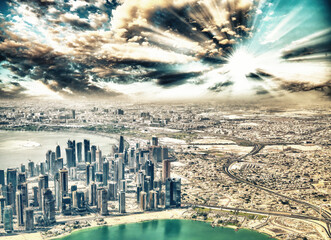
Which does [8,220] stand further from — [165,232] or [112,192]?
[165,232]

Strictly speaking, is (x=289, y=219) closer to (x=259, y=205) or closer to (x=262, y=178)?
(x=259, y=205)

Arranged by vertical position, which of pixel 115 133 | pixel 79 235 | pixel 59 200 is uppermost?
pixel 115 133

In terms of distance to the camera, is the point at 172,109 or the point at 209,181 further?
the point at 172,109

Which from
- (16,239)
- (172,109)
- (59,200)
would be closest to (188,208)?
(59,200)

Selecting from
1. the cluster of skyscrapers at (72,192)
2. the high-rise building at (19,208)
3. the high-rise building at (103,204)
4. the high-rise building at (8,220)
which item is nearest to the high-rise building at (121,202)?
the cluster of skyscrapers at (72,192)

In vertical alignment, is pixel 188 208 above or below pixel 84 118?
below

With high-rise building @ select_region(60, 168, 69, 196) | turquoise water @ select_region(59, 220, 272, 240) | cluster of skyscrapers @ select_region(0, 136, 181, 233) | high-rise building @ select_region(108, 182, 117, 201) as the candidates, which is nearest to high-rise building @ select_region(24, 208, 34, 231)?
cluster of skyscrapers @ select_region(0, 136, 181, 233)

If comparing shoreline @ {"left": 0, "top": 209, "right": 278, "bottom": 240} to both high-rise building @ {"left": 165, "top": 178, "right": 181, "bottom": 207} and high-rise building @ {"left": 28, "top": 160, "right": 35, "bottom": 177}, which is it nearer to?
high-rise building @ {"left": 165, "top": 178, "right": 181, "bottom": 207}
